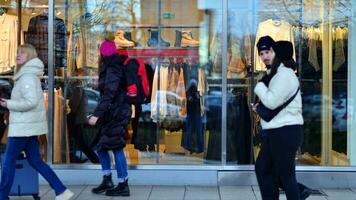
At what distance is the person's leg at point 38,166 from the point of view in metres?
6.45

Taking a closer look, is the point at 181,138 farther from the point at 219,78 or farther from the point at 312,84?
the point at 312,84

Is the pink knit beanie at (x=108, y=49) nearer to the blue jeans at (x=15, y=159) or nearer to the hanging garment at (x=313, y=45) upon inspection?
the blue jeans at (x=15, y=159)

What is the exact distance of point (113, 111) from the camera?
278 inches

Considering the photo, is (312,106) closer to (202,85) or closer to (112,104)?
(202,85)

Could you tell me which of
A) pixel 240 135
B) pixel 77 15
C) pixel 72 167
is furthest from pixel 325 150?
pixel 77 15

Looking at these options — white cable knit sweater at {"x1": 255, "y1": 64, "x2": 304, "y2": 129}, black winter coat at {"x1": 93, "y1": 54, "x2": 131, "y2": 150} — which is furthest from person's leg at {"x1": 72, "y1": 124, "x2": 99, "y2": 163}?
white cable knit sweater at {"x1": 255, "y1": 64, "x2": 304, "y2": 129}

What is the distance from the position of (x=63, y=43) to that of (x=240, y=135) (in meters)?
2.77

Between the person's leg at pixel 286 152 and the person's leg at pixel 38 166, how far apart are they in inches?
93.3

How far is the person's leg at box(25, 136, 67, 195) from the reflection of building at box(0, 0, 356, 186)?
5.06 feet

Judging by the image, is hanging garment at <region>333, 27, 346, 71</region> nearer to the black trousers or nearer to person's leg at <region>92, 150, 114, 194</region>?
the black trousers

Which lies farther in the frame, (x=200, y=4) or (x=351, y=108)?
(x=200, y=4)

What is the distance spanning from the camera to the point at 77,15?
9.01 meters

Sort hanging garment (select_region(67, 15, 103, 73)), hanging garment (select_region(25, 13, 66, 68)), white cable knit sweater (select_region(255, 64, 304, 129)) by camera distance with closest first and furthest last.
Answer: white cable knit sweater (select_region(255, 64, 304, 129))
hanging garment (select_region(25, 13, 66, 68))
hanging garment (select_region(67, 15, 103, 73))

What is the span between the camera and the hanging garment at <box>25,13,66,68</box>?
8375 mm
